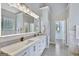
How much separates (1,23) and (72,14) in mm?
1365

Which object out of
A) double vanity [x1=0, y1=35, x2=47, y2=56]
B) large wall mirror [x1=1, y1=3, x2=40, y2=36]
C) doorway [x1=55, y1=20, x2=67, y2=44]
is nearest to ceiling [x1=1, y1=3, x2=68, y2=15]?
large wall mirror [x1=1, y1=3, x2=40, y2=36]

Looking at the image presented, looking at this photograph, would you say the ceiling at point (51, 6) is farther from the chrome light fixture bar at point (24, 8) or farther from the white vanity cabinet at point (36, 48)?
the white vanity cabinet at point (36, 48)

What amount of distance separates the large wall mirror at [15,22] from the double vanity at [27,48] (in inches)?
9.5

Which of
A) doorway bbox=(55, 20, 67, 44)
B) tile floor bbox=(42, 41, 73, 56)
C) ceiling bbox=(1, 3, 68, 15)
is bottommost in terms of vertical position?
tile floor bbox=(42, 41, 73, 56)

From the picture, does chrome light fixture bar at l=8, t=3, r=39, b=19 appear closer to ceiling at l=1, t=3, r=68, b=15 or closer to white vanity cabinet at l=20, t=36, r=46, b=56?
ceiling at l=1, t=3, r=68, b=15

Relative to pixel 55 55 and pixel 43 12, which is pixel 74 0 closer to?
pixel 43 12

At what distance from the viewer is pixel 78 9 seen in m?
2.46

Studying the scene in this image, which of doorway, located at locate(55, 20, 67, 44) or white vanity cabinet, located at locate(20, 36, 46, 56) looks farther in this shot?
doorway, located at locate(55, 20, 67, 44)

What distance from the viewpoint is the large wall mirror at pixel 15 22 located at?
96.2 inches

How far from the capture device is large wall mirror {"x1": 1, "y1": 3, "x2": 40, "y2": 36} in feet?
8.02

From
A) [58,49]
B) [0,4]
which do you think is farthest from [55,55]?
[0,4]

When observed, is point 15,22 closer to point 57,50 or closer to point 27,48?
point 27,48

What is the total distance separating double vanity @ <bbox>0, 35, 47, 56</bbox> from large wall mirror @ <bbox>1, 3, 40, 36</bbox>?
24 cm

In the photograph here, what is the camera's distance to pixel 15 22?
261 cm
